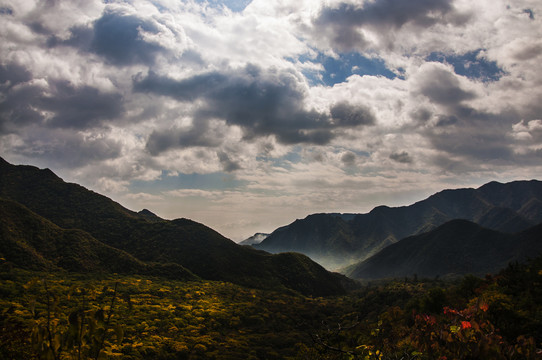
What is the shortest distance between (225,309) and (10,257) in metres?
61.6

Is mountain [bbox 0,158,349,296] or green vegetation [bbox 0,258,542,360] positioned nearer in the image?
green vegetation [bbox 0,258,542,360]

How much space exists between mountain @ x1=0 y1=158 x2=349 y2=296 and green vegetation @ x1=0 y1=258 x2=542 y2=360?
31746 millimetres

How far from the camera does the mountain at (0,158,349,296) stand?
14862 centimetres

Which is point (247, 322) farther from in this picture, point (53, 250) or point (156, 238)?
point (156, 238)

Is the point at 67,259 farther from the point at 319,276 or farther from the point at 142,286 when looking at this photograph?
the point at 319,276

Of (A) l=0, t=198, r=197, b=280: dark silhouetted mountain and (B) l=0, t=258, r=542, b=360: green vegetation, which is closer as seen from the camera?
(B) l=0, t=258, r=542, b=360: green vegetation

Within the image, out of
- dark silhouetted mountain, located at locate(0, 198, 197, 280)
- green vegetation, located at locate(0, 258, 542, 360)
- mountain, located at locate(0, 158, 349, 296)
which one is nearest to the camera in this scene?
green vegetation, located at locate(0, 258, 542, 360)

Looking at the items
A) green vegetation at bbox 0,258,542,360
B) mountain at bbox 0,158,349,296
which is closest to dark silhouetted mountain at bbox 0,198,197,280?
green vegetation at bbox 0,258,542,360

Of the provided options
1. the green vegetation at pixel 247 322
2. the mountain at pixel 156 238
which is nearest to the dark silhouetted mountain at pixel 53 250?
the green vegetation at pixel 247 322

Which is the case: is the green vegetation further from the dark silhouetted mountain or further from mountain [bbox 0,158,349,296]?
mountain [bbox 0,158,349,296]

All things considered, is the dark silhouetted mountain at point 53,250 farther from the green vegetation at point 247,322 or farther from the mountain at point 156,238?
the mountain at point 156,238

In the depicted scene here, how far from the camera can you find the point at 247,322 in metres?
77.9

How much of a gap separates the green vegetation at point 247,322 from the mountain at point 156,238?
31.7 meters

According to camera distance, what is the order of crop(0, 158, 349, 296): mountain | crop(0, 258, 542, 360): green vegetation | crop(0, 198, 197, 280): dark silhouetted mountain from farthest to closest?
1. crop(0, 158, 349, 296): mountain
2. crop(0, 198, 197, 280): dark silhouetted mountain
3. crop(0, 258, 542, 360): green vegetation
